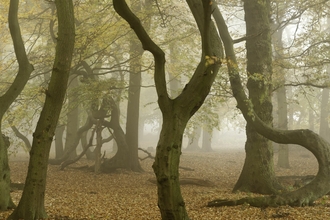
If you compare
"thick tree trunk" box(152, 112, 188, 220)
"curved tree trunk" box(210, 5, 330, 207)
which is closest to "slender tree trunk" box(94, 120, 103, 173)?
"curved tree trunk" box(210, 5, 330, 207)

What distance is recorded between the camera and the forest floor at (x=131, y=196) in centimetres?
820

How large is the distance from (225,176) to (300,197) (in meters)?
8.75

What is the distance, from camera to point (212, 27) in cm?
727

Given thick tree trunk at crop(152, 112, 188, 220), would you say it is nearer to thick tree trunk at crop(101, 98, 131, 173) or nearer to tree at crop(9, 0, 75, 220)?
tree at crop(9, 0, 75, 220)

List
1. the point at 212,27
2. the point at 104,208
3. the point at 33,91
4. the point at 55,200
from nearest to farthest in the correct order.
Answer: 1. the point at 212,27
2. the point at 104,208
3. the point at 55,200
4. the point at 33,91

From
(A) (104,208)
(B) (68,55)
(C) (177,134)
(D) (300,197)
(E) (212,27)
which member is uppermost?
(E) (212,27)

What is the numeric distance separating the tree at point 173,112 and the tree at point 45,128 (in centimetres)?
151

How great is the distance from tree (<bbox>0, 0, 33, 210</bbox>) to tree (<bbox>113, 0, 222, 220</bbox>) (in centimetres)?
391

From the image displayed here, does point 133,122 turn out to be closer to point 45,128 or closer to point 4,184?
point 4,184

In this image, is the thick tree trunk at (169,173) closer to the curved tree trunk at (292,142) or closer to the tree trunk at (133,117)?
the curved tree trunk at (292,142)

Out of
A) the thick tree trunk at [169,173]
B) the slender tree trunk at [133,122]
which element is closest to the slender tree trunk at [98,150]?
the slender tree trunk at [133,122]

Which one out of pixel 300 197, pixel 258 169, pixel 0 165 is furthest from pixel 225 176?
pixel 0 165

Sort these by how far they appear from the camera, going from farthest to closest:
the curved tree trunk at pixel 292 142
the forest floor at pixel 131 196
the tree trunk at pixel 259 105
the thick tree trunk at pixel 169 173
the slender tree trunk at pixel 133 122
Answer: the slender tree trunk at pixel 133 122 → the tree trunk at pixel 259 105 → the curved tree trunk at pixel 292 142 → the forest floor at pixel 131 196 → the thick tree trunk at pixel 169 173

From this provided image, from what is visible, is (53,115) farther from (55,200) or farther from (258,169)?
(258,169)
